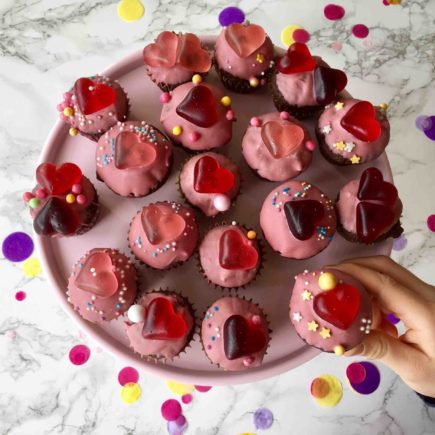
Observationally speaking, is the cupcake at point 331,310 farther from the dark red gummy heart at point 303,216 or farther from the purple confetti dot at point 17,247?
the purple confetti dot at point 17,247

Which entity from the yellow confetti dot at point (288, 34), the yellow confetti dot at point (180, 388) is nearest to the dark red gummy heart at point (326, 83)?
the yellow confetti dot at point (288, 34)

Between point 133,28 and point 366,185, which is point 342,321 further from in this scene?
point 133,28

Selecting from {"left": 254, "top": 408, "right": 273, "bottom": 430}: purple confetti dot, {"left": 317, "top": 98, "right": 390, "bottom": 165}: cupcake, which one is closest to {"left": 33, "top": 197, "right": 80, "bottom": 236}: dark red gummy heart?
{"left": 317, "top": 98, "right": 390, "bottom": 165}: cupcake

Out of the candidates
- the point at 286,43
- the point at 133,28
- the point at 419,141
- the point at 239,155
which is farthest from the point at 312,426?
the point at 133,28

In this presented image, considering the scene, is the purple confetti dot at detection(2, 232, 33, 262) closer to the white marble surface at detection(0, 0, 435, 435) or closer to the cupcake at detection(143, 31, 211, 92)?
the white marble surface at detection(0, 0, 435, 435)

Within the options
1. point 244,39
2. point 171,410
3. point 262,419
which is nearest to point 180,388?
point 171,410
